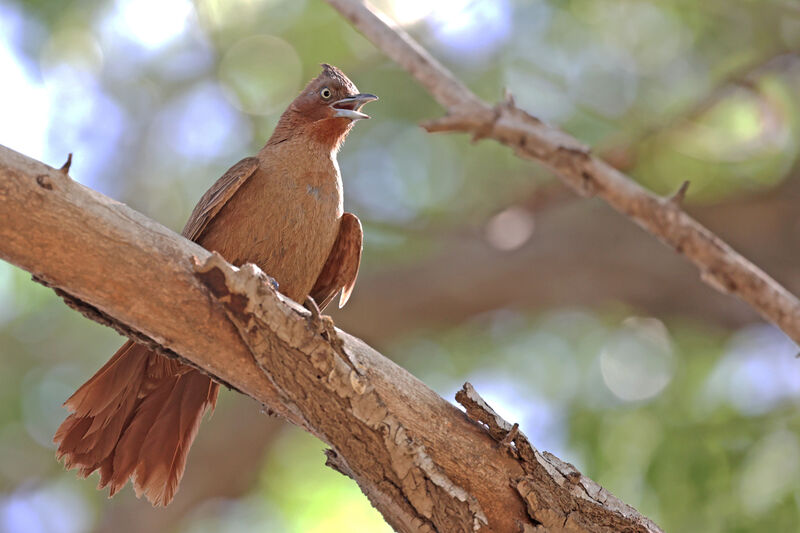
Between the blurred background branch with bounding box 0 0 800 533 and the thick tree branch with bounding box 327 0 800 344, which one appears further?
the blurred background branch with bounding box 0 0 800 533

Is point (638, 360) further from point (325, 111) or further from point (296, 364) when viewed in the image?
point (296, 364)

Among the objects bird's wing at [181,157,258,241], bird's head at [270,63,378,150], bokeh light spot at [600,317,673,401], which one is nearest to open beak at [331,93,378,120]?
bird's head at [270,63,378,150]

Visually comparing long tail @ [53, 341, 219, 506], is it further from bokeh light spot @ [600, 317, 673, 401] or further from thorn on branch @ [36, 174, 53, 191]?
bokeh light spot @ [600, 317, 673, 401]

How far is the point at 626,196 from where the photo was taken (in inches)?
114

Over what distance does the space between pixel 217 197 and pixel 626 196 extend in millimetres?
2270

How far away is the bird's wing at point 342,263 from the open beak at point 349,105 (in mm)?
595

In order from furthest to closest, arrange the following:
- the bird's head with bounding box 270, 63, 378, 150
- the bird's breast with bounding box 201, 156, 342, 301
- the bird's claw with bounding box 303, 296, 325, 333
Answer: the bird's head with bounding box 270, 63, 378, 150
the bird's breast with bounding box 201, 156, 342, 301
the bird's claw with bounding box 303, 296, 325, 333

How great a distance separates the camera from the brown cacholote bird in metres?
4.10

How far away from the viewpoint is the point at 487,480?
3457 mm

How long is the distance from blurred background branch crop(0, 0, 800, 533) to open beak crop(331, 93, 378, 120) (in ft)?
5.48

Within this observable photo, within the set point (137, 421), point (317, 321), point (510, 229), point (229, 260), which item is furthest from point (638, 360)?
point (317, 321)

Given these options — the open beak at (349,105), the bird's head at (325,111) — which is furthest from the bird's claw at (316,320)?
the open beak at (349,105)

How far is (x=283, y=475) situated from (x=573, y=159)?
21.7ft

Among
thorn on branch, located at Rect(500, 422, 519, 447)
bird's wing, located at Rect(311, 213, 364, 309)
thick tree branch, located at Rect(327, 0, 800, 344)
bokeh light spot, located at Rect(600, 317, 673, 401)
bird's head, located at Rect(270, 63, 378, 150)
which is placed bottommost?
thorn on branch, located at Rect(500, 422, 519, 447)
